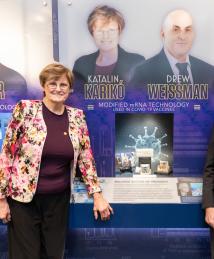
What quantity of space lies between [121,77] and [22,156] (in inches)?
34.8

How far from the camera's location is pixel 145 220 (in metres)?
2.23

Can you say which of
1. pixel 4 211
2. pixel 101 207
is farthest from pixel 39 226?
pixel 101 207

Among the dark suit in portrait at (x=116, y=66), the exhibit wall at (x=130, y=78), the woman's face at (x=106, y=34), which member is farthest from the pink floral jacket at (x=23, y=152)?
the woman's face at (x=106, y=34)

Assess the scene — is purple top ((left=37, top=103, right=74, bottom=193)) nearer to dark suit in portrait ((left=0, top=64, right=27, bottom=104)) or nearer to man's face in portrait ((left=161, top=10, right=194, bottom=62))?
dark suit in portrait ((left=0, top=64, right=27, bottom=104))

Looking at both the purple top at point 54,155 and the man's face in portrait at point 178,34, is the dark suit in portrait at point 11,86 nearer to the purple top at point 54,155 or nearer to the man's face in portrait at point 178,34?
the purple top at point 54,155

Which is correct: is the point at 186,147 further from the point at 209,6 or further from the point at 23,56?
the point at 23,56

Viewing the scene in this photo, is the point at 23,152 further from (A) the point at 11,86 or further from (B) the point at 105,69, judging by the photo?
(B) the point at 105,69

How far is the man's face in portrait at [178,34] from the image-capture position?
2352mm

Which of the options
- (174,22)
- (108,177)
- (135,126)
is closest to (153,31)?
(174,22)

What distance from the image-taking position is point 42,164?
199cm

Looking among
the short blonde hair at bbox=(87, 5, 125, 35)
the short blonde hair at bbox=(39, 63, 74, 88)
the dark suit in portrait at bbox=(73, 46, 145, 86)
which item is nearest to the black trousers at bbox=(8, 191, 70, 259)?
the short blonde hair at bbox=(39, 63, 74, 88)

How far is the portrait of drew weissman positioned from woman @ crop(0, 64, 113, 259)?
1.96 ft

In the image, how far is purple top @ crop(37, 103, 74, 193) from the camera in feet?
6.49

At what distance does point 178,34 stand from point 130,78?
0.43m
